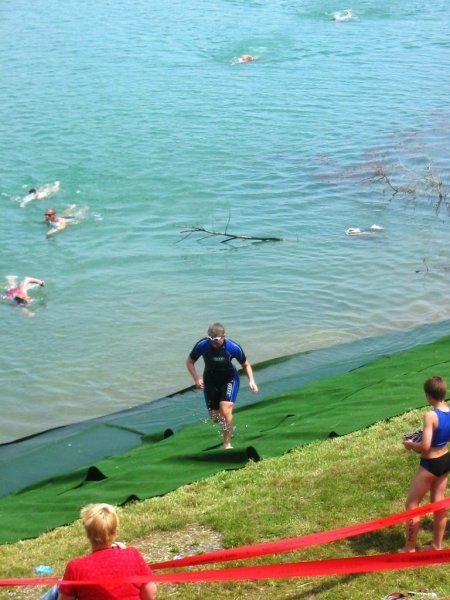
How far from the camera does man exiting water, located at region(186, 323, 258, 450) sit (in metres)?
12.1

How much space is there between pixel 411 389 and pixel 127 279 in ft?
35.2

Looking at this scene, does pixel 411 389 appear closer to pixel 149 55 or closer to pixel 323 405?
pixel 323 405

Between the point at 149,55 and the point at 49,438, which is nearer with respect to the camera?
the point at 49,438

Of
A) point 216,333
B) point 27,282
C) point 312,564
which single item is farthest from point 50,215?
point 312,564

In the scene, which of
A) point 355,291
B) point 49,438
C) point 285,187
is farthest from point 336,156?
point 49,438

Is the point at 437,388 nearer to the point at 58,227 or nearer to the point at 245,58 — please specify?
the point at 58,227

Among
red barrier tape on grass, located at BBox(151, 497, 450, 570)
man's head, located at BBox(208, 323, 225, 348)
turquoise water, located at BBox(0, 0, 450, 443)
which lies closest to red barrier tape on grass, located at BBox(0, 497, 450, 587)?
red barrier tape on grass, located at BBox(151, 497, 450, 570)

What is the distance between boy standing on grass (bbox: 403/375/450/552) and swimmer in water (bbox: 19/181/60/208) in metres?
20.7

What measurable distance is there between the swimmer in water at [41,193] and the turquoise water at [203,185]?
0.35 m

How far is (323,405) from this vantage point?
13.9 metres

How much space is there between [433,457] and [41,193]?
70.7 feet

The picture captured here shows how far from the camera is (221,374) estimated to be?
12172 millimetres

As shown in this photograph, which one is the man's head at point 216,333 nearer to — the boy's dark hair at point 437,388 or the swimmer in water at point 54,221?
the boy's dark hair at point 437,388

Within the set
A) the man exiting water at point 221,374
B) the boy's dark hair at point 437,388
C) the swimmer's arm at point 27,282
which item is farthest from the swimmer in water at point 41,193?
the boy's dark hair at point 437,388
